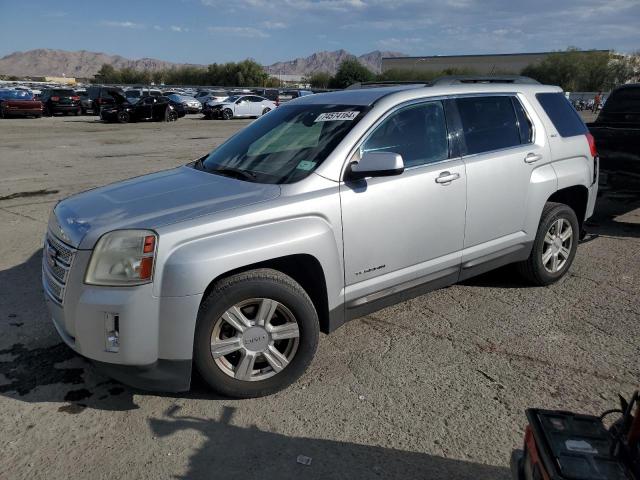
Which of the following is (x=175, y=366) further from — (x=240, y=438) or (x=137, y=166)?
(x=137, y=166)

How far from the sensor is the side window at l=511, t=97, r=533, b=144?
15.1ft

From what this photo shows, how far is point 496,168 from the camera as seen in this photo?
13.9 ft

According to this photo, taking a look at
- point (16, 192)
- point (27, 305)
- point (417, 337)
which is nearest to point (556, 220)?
point (417, 337)

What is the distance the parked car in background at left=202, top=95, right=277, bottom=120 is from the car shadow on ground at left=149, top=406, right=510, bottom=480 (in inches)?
1209

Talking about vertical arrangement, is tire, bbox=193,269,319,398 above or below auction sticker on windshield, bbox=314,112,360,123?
below

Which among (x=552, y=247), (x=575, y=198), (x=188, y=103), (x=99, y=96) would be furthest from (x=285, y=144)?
(x=188, y=103)

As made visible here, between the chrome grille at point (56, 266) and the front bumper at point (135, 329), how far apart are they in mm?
69

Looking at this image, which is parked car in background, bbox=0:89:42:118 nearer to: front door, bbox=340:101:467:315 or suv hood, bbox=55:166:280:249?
suv hood, bbox=55:166:280:249

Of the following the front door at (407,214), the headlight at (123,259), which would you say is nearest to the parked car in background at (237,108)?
the front door at (407,214)

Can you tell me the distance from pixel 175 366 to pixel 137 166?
404 inches

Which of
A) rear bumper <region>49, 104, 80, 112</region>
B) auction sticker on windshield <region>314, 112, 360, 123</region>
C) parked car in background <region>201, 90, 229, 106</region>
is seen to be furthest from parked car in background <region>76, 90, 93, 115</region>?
auction sticker on windshield <region>314, 112, 360, 123</region>

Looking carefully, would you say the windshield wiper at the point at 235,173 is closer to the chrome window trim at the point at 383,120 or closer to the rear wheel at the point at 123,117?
the chrome window trim at the point at 383,120

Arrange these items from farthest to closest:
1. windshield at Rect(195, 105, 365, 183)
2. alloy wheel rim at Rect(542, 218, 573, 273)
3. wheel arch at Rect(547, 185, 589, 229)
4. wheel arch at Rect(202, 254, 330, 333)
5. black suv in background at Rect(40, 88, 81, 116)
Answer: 1. black suv in background at Rect(40, 88, 81, 116)
2. wheel arch at Rect(547, 185, 589, 229)
3. alloy wheel rim at Rect(542, 218, 573, 273)
4. windshield at Rect(195, 105, 365, 183)
5. wheel arch at Rect(202, 254, 330, 333)

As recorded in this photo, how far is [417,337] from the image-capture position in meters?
4.01
